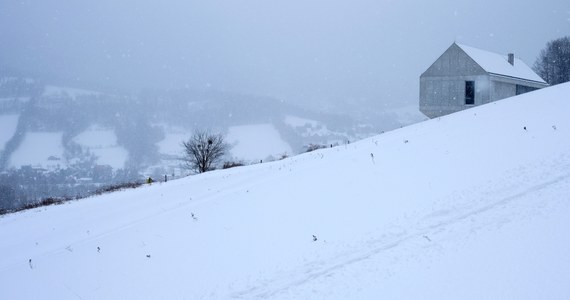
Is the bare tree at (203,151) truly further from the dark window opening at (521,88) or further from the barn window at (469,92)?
the dark window opening at (521,88)

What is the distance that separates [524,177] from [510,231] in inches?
154

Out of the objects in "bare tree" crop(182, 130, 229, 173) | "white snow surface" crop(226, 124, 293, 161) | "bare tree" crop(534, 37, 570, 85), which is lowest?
"bare tree" crop(182, 130, 229, 173)

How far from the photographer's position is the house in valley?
3738cm

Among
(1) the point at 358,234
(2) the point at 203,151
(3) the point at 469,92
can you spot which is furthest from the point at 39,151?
(1) the point at 358,234

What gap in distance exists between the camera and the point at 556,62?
209 ft

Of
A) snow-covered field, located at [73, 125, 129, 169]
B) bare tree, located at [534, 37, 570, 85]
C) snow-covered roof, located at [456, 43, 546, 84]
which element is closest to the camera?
snow-covered roof, located at [456, 43, 546, 84]

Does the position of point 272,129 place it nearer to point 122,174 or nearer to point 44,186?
point 122,174

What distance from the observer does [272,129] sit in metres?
194

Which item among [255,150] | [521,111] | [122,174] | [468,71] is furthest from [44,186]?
[521,111]

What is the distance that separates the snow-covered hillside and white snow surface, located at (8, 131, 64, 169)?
474 ft

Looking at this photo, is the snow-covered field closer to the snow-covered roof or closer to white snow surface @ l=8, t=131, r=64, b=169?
white snow surface @ l=8, t=131, r=64, b=169

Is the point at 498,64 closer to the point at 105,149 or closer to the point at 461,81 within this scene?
the point at 461,81

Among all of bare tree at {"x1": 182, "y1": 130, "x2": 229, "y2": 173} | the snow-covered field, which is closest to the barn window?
bare tree at {"x1": 182, "y1": 130, "x2": 229, "y2": 173}

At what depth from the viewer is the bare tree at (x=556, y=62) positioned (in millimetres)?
62312
